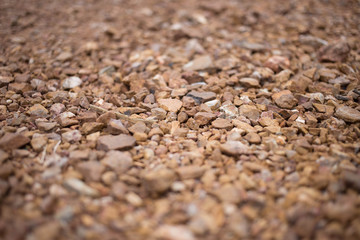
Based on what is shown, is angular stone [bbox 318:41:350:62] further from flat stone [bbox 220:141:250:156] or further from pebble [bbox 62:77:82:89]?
pebble [bbox 62:77:82:89]

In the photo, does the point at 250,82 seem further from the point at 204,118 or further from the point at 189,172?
the point at 189,172

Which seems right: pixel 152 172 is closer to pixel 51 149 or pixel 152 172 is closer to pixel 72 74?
pixel 51 149

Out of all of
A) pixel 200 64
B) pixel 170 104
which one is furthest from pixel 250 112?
pixel 200 64

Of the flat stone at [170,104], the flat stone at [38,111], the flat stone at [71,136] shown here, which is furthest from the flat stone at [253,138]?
the flat stone at [38,111]

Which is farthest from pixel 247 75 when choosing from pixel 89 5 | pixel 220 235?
pixel 89 5

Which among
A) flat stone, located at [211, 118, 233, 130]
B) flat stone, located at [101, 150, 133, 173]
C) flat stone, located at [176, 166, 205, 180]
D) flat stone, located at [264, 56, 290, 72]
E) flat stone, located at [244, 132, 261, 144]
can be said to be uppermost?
flat stone, located at [101, 150, 133, 173]

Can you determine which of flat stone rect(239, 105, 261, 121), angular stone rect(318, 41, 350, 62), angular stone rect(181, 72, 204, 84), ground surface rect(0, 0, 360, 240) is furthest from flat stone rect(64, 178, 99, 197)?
angular stone rect(318, 41, 350, 62)

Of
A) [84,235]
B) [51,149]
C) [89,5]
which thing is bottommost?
[84,235]
